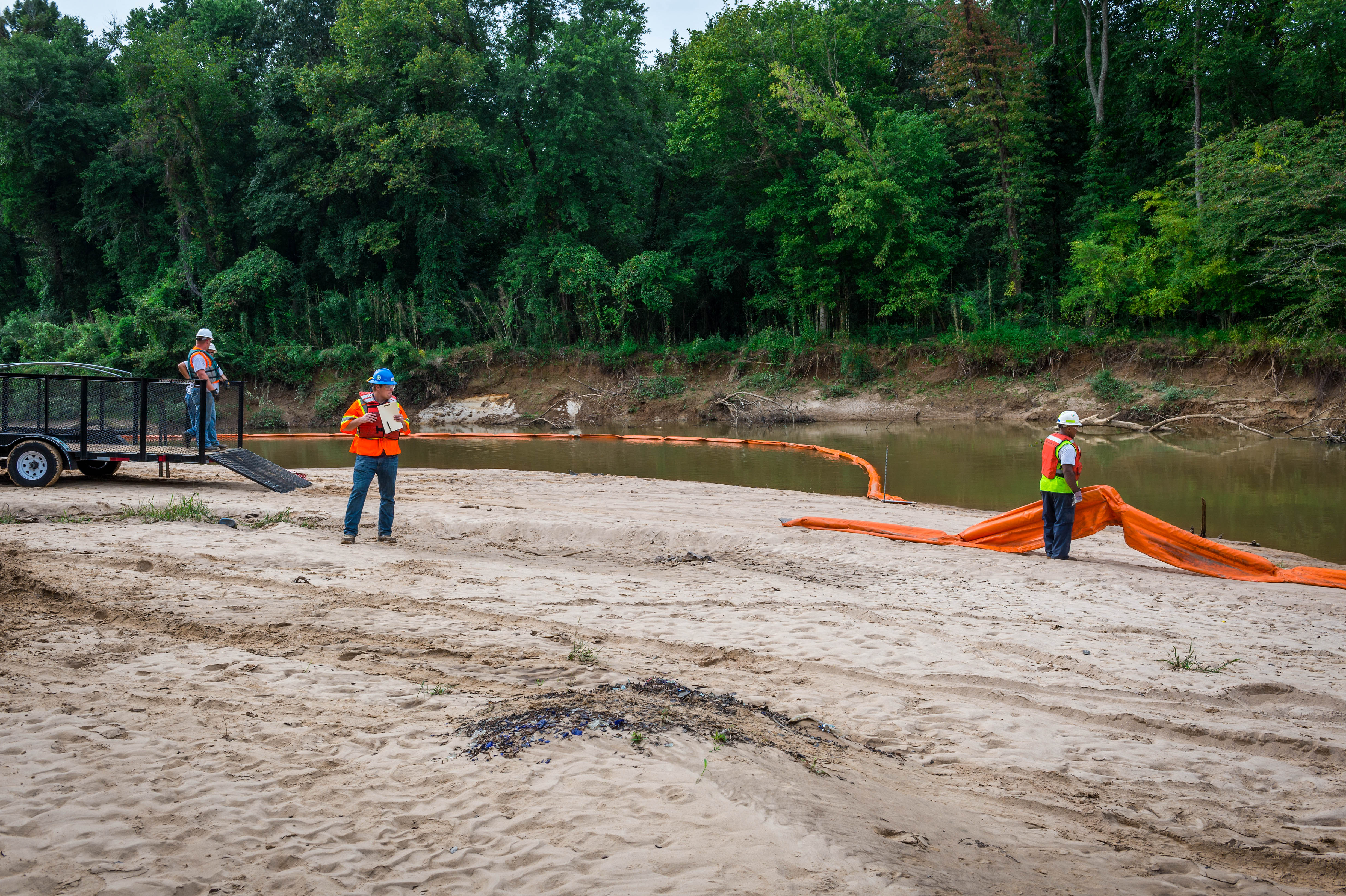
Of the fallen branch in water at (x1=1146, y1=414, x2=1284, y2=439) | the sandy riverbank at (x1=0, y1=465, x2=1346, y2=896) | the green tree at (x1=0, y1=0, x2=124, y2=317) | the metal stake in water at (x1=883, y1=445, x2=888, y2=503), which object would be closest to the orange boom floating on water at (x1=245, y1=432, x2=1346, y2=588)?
the sandy riverbank at (x1=0, y1=465, x2=1346, y2=896)

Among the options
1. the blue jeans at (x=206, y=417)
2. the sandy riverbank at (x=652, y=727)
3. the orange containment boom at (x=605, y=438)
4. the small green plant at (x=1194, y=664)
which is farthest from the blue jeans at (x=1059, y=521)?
the blue jeans at (x=206, y=417)

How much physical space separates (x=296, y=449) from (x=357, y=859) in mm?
22357

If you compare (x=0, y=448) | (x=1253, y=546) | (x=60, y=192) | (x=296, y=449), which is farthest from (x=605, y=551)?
(x=60, y=192)

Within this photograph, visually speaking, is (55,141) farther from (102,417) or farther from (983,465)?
(983,465)

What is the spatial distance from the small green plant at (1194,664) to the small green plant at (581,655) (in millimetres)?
4268

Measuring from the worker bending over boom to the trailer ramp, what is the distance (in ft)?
36.1

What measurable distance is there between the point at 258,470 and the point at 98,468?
2.76m

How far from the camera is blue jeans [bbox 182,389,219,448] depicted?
12.9 metres

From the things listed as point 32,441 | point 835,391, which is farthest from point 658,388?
point 32,441

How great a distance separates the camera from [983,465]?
1886 centimetres

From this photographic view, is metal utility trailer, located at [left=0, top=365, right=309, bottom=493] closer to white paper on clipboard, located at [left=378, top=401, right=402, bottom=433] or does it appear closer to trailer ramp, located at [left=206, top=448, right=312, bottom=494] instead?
trailer ramp, located at [left=206, top=448, right=312, bottom=494]

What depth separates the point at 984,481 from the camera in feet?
54.8

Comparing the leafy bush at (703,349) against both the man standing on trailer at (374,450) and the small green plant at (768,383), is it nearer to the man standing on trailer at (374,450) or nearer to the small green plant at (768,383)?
the small green plant at (768,383)

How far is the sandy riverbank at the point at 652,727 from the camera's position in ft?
11.6
